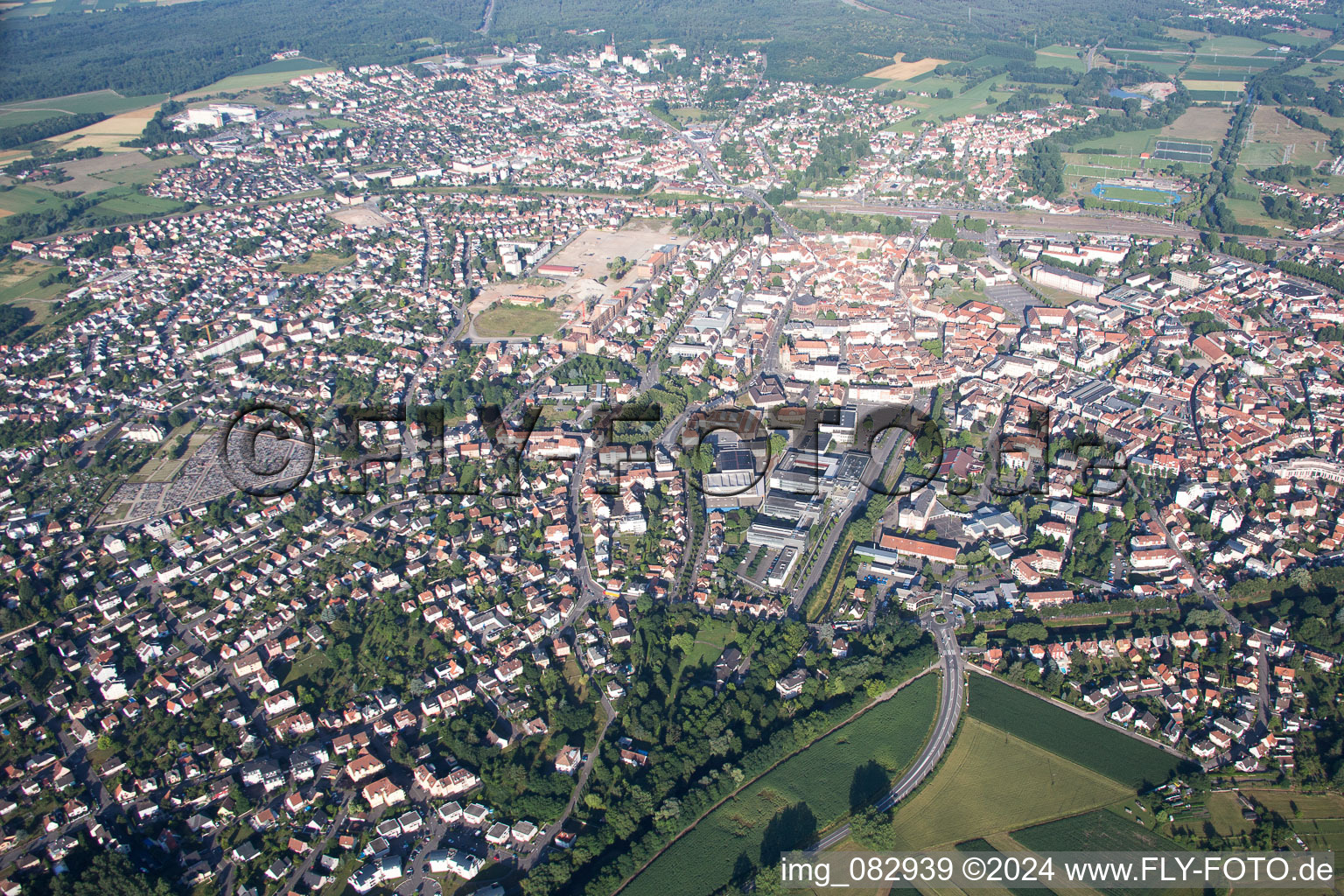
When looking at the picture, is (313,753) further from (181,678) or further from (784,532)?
(784,532)

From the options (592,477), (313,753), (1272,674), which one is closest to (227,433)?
(592,477)

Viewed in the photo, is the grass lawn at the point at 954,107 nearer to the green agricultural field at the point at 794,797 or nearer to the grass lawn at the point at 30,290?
the grass lawn at the point at 30,290

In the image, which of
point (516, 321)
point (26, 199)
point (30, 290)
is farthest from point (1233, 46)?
point (26, 199)

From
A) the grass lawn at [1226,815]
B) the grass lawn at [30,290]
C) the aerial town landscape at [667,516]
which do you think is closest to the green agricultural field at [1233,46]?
the aerial town landscape at [667,516]

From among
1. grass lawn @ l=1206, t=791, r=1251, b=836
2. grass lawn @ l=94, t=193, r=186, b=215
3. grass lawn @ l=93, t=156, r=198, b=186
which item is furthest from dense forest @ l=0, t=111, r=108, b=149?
grass lawn @ l=1206, t=791, r=1251, b=836

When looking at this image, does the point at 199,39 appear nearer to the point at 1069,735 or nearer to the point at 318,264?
the point at 318,264

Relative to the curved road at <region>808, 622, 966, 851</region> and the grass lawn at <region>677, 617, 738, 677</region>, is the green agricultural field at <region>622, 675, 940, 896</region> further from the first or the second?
the grass lawn at <region>677, 617, 738, 677</region>
